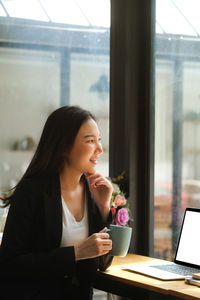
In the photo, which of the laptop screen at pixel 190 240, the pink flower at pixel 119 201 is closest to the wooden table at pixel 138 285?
the laptop screen at pixel 190 240

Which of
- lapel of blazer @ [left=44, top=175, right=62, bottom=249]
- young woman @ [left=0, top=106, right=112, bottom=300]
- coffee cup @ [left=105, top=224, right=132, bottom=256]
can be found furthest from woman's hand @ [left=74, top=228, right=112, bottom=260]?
coffee cup @ [left=105, top=224, right=132, bottom=256]

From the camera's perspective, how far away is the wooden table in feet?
6.66

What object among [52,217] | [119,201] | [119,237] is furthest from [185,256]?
[52,217]

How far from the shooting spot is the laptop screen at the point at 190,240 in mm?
2387

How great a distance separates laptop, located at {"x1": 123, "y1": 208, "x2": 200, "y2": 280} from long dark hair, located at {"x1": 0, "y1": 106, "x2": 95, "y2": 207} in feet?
2.08

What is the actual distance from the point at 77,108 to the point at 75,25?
105cm

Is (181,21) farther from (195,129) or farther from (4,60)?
(4,60)

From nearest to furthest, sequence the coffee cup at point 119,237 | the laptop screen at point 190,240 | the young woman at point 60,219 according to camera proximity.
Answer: the young woman at point 60,219, the laptop screen at point 190,240, the coffee cup at point 119,237

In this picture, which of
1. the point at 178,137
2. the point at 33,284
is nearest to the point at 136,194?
the point at 178,137

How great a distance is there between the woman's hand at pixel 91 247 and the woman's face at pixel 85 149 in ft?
1.10

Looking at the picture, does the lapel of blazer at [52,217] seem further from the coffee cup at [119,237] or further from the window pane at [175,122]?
the window pane at [175,122]

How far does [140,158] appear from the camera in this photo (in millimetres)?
2938

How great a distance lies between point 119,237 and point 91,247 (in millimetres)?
338

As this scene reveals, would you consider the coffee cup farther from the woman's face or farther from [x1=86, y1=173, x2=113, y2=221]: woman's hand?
the woman's face
